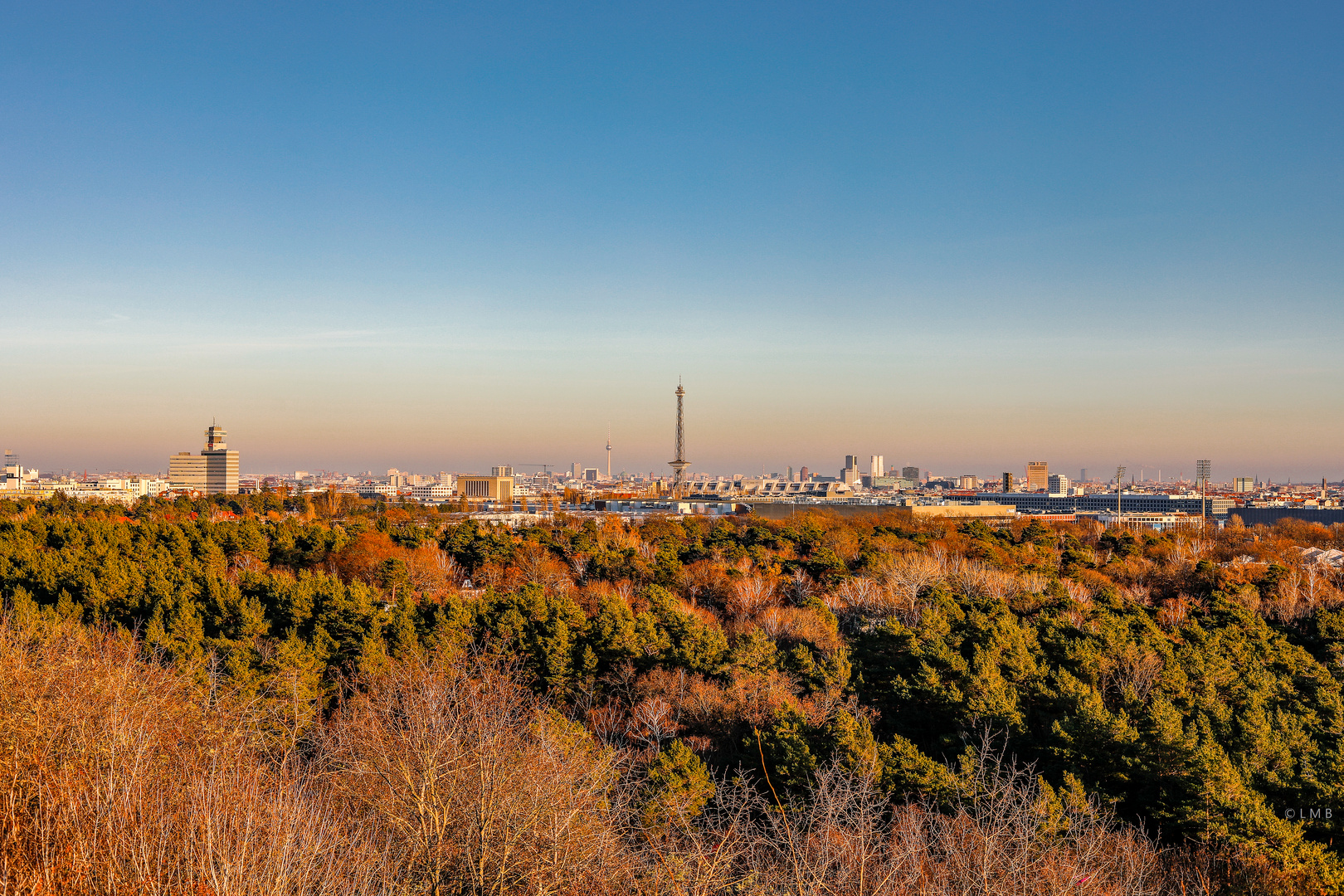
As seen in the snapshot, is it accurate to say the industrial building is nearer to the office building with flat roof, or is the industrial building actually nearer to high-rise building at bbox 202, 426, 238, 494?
the office building with flat roof

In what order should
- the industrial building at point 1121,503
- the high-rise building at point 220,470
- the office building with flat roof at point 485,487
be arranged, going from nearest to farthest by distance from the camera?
the industrial building at point 1121,503
the office building with flat roof at point 485,487
the high-rise building at point 220,470

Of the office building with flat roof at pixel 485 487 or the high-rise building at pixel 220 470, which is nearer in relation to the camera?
the office building with flat roof at pixel 485 487

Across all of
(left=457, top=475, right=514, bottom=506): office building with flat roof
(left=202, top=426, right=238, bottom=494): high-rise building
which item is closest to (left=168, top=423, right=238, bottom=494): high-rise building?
(left=202, top=426, right=238, bottom=494): high-rise building

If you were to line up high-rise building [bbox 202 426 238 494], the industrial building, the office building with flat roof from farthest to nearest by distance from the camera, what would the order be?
high-rise building [bbox 202 426 238 494] → the office building with flat roof → the industrial building

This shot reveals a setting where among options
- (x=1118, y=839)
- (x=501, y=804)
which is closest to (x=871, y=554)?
(x=1118, y=839)

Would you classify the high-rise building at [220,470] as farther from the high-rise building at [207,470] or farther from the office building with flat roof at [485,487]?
the office building with flat roof at [485,487]

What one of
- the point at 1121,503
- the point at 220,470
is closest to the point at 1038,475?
the point at 1121,503

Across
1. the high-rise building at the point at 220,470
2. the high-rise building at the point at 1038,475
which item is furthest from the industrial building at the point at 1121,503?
the high-rise building at the point at 220,470

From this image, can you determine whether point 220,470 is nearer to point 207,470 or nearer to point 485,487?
point 207,470

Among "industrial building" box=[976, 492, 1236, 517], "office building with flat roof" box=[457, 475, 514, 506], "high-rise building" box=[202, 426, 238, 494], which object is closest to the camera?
"industrial building" box=[976, 492, 1236, 517]
